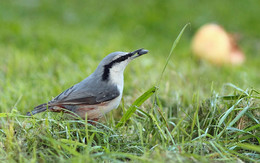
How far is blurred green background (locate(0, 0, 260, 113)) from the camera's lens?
4.95 metres

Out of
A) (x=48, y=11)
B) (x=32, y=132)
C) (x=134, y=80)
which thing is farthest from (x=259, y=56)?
(x=32, y=132)

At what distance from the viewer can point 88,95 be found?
3.53m

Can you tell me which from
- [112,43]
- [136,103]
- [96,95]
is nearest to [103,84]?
[96,95]

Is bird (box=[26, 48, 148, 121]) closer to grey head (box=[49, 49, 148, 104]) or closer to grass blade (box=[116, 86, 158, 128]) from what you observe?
grey head (box=[49, 49, 148, 104])

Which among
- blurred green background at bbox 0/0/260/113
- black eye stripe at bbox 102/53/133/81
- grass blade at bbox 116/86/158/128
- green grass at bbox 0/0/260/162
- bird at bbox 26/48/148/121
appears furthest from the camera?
blurred green background at bbox 0/0/260/113

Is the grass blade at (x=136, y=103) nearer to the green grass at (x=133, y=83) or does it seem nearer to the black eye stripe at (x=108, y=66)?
the green grass at (x=133, y=83)

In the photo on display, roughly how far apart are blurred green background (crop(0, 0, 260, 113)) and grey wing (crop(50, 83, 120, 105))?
19.3 inches

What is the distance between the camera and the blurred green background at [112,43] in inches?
195

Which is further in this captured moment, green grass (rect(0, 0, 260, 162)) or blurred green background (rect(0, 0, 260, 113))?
blurred green background (rect(0, 0, 260, 113))

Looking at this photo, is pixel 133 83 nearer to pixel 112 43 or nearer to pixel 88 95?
pixel 88 95

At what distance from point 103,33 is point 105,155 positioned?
583 centimetres

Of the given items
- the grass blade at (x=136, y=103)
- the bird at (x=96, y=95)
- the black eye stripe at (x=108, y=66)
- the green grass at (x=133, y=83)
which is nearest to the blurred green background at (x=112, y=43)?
the green grass at (x=133, y=83)

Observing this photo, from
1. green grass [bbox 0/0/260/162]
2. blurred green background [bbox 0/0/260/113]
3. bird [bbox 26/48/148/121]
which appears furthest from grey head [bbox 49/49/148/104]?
blurred green background [bbox 0/0/260/113]

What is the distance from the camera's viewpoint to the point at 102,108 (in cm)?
358
